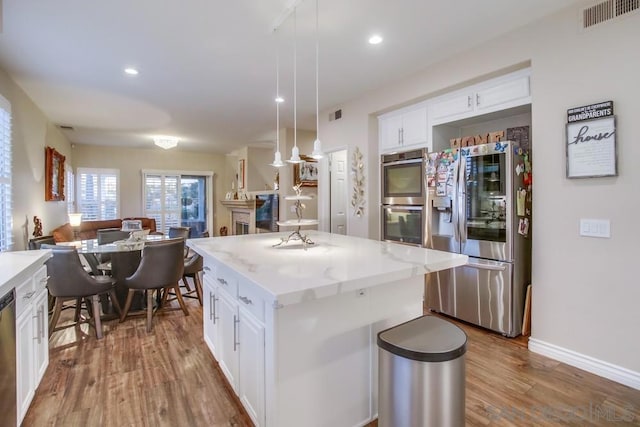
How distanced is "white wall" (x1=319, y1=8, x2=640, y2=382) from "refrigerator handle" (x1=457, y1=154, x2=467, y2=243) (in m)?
0.55

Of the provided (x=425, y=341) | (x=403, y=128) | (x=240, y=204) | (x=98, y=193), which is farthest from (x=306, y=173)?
(x=98, y=193)

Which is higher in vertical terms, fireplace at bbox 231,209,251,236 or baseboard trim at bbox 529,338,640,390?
fireplace at bbox 231,209,251,236

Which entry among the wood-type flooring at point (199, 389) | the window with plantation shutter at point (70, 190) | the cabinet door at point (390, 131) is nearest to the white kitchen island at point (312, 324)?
the wood-type flooring at point (199, 389)

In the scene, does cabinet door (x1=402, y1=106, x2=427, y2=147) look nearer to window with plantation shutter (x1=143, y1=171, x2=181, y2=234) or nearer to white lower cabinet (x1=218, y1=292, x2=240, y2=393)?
white lower cabinet (x1=218, y1=292, x2=240, y2=393)

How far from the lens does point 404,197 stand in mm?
3686

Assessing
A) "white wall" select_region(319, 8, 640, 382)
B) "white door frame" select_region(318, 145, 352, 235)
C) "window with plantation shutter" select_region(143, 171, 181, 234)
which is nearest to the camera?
"white wall" select_region(319, 8, 640, 382)

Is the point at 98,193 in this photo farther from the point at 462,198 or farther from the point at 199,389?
the point at 462,198

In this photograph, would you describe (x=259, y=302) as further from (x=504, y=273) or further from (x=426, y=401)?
(x=504, y=273)

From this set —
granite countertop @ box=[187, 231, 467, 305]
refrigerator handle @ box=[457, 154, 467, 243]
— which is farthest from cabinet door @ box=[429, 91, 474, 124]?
granite countertop @ box=[187, 231, 467, 305]

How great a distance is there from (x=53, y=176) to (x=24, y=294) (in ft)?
14.4

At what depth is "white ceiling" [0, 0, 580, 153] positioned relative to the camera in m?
2.34

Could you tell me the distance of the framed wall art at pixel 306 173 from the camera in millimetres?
5957

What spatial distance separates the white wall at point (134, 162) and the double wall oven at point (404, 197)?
6352mm

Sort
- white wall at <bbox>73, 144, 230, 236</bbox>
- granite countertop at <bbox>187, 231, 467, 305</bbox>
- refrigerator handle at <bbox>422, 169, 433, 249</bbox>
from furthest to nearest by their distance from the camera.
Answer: white wall at <bbox>73, 144, 230, 236</bbox> → refrigerator handle at <bbox>422, 169, 433, 249</bbox> → granite countertop at <bbox>187, 231, 467, 305</bbox>
